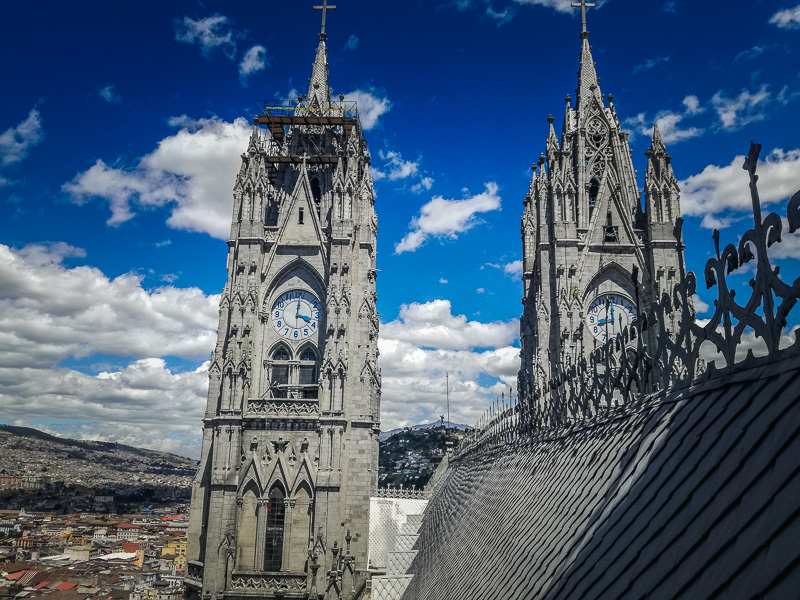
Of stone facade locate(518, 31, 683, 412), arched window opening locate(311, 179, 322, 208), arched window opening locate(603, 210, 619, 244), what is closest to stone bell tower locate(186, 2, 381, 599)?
arched window opening locate(311, 179, 322, 208)

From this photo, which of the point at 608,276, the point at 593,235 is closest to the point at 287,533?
the point at 608,276

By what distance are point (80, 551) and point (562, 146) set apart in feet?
256

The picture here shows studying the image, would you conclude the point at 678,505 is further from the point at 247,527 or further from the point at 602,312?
the point at 602,312

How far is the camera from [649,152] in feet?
128

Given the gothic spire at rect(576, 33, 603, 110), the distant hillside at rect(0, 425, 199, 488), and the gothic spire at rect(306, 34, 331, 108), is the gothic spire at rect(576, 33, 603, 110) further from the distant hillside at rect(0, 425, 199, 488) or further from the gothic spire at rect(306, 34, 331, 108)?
the distant hillside at rect(0, 425, 199, 488)

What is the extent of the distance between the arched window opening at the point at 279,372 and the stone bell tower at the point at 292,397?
65 mm

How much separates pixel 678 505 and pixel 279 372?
30.8 meters

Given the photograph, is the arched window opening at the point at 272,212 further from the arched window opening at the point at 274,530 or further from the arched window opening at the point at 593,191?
the arched window opening at the point at 593,191

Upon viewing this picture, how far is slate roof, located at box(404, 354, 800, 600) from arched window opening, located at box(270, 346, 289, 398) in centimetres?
2608

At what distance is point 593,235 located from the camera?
37.2m

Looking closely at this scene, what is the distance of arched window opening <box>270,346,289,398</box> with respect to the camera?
33250 mm

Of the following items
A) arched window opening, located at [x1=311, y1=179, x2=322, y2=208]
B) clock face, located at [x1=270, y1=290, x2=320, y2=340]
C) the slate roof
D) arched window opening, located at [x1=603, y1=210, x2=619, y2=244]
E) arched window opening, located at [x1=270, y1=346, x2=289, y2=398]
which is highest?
arched window opening, located at [x1=311, y1=179, x2=322, y2=208]

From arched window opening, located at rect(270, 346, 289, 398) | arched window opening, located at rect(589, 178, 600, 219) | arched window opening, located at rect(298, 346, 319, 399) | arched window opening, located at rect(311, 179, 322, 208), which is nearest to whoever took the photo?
arched window opening, located at rect(298, 346, 319, 399)

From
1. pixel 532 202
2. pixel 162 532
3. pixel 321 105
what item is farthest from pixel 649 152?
pixel 162 532
